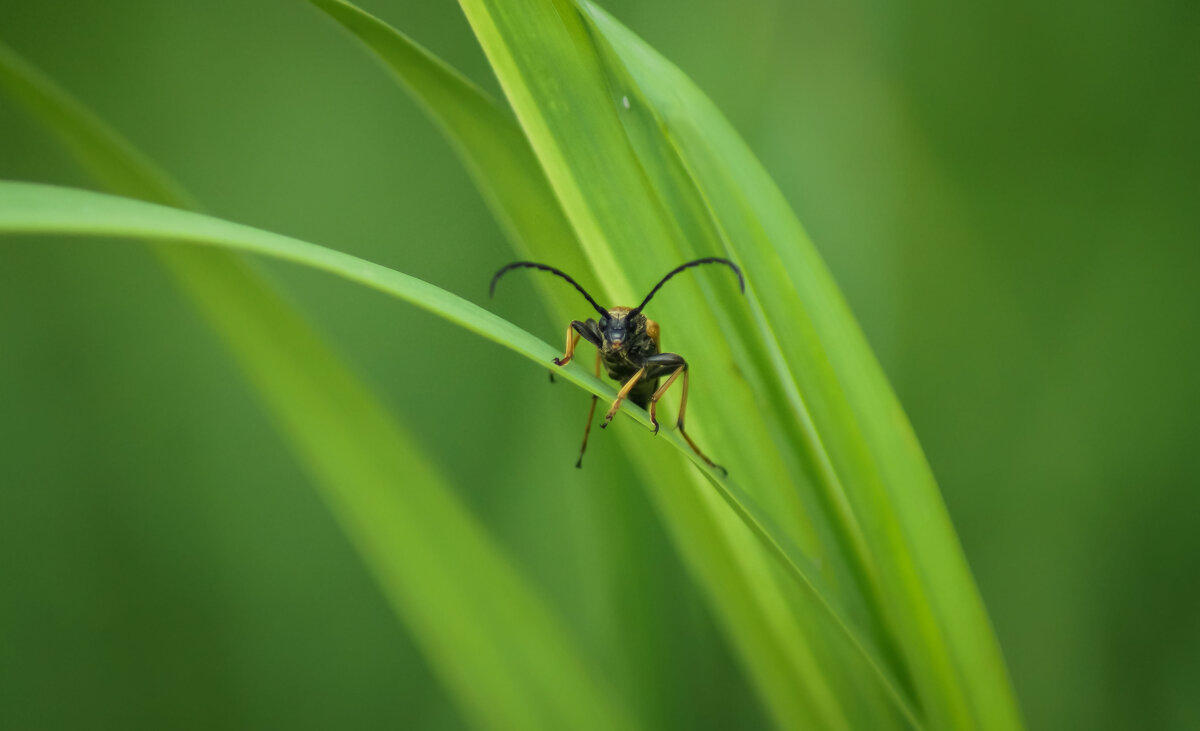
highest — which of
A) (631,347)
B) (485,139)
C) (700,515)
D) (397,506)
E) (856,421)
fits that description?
(485,139)

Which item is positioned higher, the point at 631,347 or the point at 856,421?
the point at 631,347

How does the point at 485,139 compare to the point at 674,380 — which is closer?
the point at 485,139

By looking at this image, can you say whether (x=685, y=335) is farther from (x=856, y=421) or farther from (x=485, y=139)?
A: (x=485, y=139)

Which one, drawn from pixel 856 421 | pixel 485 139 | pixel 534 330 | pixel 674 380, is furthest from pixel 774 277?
pixel 534 330

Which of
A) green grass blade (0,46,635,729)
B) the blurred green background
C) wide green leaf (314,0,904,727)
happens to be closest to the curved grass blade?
wide green leaf (314,0,904,727)

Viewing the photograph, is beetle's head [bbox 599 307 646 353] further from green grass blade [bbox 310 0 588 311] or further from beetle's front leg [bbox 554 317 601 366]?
green grass blade [bbox 310 0 588 311]

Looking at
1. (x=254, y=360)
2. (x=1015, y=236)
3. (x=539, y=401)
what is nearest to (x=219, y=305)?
(x=254, y=360)

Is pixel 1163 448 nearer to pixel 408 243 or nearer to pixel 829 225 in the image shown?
pixel 829 225
